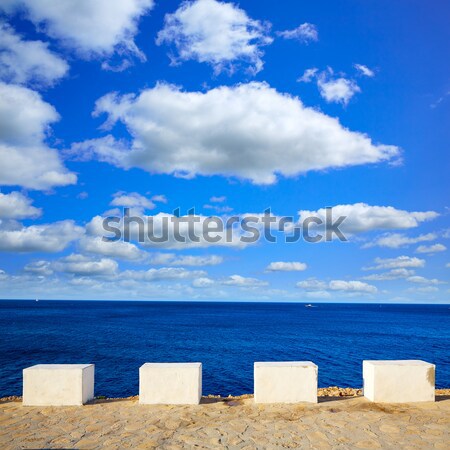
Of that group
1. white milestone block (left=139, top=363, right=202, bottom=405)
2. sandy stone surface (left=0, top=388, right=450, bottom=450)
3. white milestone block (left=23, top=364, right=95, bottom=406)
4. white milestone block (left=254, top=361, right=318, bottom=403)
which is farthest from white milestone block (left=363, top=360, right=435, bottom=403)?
white milestone block (left=23, top=364, right=95, bottom=406)

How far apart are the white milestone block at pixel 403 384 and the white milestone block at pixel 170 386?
4458mm

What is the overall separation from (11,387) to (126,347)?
20925 mm

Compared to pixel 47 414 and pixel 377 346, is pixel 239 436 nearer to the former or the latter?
pixel 47 414

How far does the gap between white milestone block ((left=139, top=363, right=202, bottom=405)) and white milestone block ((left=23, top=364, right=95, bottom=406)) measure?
1.56 metres

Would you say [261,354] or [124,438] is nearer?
[124,438]

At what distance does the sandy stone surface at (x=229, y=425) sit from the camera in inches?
289

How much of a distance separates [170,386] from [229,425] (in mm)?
1993

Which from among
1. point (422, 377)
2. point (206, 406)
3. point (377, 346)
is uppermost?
point (422, 377)

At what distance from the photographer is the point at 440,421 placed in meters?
8.50

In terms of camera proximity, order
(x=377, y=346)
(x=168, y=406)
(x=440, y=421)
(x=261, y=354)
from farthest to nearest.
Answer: (x=377, y=346) < (x=261, y=354) < (x=168, y=406) < (x=440, y=421)

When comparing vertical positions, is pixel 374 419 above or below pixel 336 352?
above

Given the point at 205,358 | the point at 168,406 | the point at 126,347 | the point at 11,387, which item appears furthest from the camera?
the point at 126,347

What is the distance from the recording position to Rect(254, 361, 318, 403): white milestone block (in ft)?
31.6

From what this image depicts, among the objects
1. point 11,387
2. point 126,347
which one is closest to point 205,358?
point 126,347
